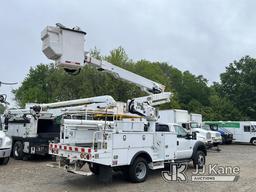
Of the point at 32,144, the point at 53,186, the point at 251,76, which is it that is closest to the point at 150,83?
the point at 53,186

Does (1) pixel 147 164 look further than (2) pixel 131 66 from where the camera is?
No

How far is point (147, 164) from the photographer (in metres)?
9.95

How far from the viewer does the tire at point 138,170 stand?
9402mm

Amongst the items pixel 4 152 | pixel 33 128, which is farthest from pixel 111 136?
pixel 33 128

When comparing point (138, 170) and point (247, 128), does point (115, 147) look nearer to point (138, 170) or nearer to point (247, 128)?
point (138, 170)

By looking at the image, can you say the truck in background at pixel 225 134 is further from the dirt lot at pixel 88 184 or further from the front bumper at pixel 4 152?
the front bumper at pixel 4 152

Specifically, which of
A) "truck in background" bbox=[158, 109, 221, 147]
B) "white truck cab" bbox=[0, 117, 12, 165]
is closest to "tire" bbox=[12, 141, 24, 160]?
"white truck cab" bbox=[0, 117, 12, 165]

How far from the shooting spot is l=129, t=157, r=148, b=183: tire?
9.40 m

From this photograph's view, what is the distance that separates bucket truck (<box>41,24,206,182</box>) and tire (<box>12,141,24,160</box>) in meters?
6.03

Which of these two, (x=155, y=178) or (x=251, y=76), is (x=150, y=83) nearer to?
(x=155, y=178)

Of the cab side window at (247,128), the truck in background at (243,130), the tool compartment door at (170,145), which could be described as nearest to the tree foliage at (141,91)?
the tool compartment door at (170,145)

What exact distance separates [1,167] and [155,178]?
6.43 metres

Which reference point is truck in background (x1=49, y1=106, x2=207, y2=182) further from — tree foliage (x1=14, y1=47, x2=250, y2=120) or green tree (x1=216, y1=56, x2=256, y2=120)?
green tree (x1=216, y1=56, x2=256, y2=120)

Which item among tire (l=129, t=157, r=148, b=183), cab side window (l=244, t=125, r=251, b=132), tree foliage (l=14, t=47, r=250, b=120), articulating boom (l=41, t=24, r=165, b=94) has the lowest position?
tire (l=129, t=157, r=148, b=183)
